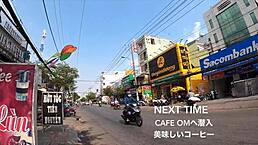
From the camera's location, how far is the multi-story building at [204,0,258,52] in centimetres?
3669

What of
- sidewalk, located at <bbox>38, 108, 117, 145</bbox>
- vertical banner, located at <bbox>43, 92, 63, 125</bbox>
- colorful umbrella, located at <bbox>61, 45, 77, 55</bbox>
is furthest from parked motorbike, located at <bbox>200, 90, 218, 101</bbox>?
colorful umbrella, located at <bbox>61, 45, 77, 55</bbox>

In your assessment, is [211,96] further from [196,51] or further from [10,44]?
[10,44]

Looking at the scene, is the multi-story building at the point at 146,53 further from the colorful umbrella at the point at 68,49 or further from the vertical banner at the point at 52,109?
the colorful umbrella at the point at 68,49

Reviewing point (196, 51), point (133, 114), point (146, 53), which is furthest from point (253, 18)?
point (133, 114)

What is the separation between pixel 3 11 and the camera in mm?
7195

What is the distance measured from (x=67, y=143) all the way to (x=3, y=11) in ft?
16.6

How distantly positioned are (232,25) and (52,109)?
116 ft

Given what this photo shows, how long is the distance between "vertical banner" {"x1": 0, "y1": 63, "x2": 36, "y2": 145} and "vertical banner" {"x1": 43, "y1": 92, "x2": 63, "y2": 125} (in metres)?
6.36

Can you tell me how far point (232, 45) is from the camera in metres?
24.3

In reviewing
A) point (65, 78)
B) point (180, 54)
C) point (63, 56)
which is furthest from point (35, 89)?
point (180, 54)

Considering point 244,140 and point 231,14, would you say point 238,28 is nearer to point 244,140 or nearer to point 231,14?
point 231,14

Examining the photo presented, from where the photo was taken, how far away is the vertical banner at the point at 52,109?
11672 mm

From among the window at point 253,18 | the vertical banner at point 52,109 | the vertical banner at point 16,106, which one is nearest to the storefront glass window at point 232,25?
the window at point 253,18

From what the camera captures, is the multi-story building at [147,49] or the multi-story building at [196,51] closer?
the multi-story building at [196,51]
